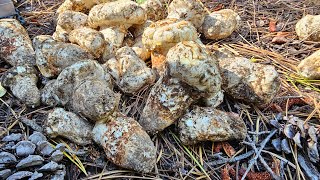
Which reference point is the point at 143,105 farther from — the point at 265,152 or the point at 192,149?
the point at 265,152

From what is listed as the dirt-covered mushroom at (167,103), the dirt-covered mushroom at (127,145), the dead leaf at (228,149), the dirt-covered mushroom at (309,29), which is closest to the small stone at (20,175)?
the dirt-covered mushroom at (127,145)

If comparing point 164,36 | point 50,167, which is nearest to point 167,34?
point 164,36

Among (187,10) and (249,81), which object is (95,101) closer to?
(249,81)

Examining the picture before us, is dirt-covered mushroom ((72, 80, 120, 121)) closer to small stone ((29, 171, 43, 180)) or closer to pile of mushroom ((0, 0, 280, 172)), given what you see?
pile of mushroom ((0, 0, 280, 172))

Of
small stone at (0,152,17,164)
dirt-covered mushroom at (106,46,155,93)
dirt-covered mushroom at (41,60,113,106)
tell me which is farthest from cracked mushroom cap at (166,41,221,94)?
small stone at (0,152,17,164)

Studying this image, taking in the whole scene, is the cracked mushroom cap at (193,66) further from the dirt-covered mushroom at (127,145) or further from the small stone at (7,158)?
the small stone at (7,158)

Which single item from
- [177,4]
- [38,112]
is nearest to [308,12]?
[177,4]

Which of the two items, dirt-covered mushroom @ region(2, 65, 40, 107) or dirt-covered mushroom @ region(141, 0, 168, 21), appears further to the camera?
dirt-covered mushroom @ region(141, 0, 168, 21)
